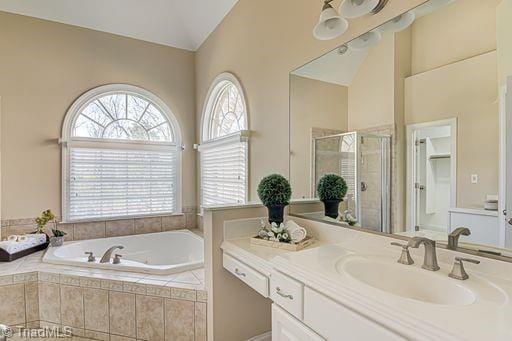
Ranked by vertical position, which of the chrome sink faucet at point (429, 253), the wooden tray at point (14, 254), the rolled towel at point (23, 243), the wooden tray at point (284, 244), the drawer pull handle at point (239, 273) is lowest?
the wooden tray at point (14, 254)

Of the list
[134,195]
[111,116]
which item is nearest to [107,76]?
[111,116]

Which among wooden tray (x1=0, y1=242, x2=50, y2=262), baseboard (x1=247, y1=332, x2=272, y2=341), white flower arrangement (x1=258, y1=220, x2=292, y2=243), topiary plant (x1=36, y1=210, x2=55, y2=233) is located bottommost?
baseboard (x1=247, y1=332, x2=272, y2=341)

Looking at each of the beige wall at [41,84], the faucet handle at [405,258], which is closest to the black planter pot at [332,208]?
the faucet handle at [405,258]

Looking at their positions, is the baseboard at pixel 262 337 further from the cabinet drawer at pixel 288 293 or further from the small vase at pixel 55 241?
the small vase at pixel 55 241

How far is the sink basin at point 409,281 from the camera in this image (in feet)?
3.25

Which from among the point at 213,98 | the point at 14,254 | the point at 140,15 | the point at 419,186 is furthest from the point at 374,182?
the point at 140,15

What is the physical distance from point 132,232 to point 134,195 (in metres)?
0.48

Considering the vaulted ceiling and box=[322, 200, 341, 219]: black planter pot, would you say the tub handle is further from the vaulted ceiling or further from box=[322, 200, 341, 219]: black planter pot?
the vaulted ceiling

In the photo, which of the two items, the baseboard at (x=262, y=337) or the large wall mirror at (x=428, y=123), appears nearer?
the large wall mirror at (x=428, y=123)

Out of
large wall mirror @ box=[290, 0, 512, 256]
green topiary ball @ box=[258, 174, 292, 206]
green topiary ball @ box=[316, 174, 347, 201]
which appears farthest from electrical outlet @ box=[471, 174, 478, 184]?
green topiary ball @ box=[258, 174, 292, 206]

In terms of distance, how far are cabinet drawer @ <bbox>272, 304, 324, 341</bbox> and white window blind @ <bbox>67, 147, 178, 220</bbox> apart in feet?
9.53

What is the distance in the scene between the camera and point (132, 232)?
3613 mm

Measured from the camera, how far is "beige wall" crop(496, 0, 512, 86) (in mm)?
1049

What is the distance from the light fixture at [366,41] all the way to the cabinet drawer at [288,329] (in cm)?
150
